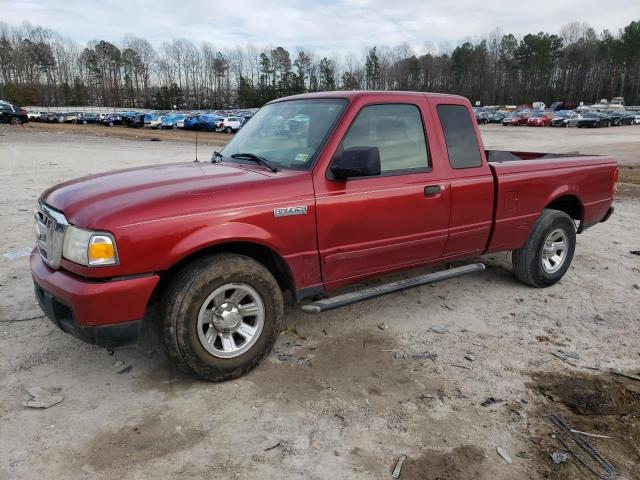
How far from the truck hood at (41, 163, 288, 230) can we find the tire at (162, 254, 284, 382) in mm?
416

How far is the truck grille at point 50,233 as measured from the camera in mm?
3203

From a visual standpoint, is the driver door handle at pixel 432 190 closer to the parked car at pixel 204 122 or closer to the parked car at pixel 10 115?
the parked car at pixel 204 122

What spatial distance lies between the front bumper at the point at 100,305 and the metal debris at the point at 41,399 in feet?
1.65

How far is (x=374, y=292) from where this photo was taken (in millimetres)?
4086

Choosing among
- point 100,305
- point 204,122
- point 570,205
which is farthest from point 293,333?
point 204,122

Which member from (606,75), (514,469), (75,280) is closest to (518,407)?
(514,469)

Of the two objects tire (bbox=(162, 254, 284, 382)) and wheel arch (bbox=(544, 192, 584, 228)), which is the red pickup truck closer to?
tire (bbox=(162, 254, 284, 382))

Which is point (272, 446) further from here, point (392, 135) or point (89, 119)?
point (89, 119)

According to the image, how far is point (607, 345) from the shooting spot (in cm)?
419

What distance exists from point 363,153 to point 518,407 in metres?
1.99

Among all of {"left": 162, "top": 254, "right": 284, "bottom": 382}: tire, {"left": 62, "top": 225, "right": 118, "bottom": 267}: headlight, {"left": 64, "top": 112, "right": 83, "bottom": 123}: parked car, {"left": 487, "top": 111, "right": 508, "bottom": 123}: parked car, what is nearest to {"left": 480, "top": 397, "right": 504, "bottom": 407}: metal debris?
{"left": 162, "top": 254, "right": 284, "bottom": 382}: tire

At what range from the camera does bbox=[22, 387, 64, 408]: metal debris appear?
3219mm

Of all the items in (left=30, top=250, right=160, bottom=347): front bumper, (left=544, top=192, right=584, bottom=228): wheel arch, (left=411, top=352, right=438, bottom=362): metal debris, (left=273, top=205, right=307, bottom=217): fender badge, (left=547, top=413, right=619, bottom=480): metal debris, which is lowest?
(left=547, top=413, right=619, bottom=480): metal debris

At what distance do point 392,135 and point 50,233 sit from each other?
2670 mm
